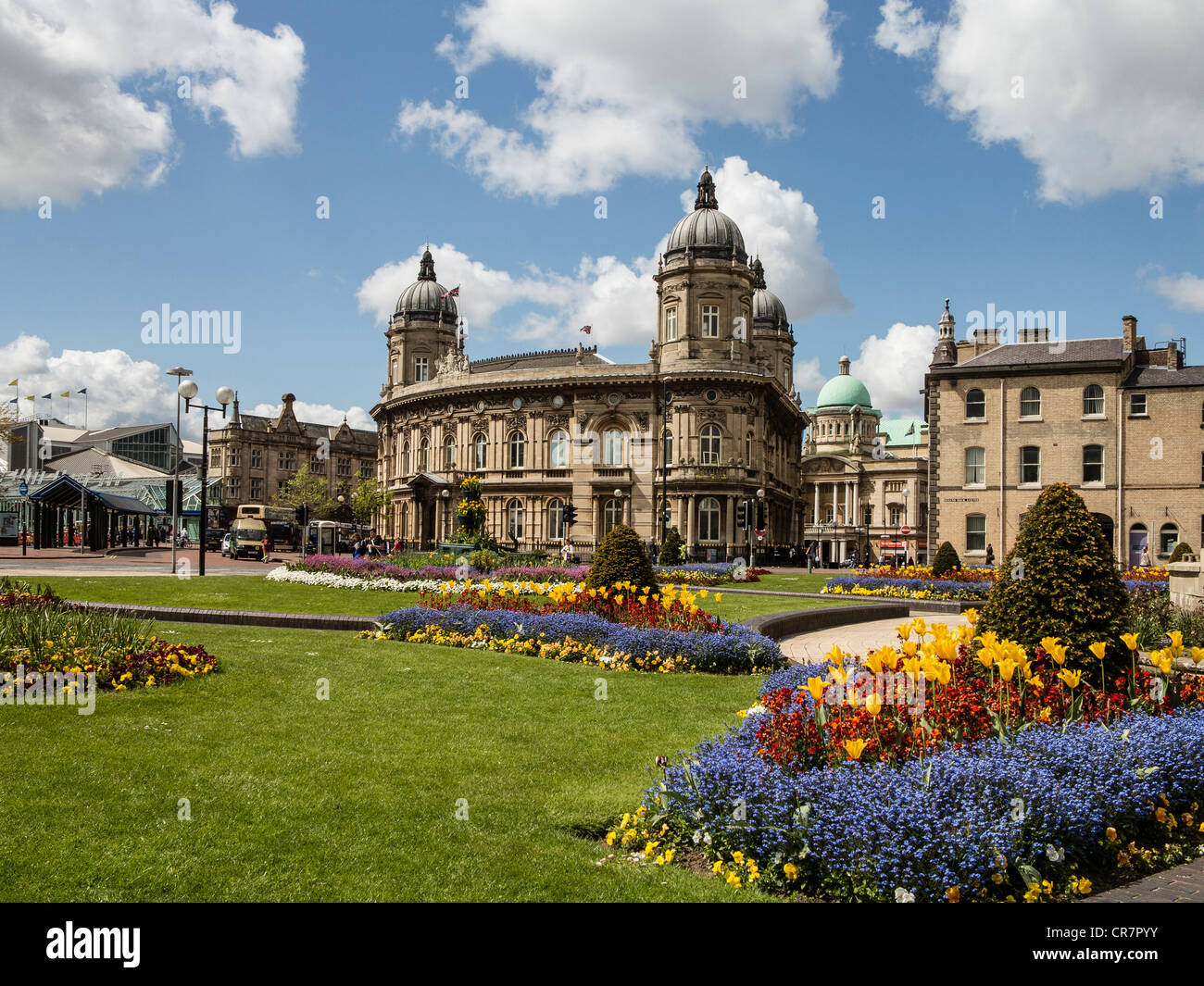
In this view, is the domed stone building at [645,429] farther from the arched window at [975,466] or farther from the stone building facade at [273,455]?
the stone building facade at [273,455]

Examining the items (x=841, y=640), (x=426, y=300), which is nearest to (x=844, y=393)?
(x=426, y=300)

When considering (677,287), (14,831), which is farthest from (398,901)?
(677,287)

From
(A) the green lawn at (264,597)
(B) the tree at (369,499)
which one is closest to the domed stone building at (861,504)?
(B) the tree at (369,499)

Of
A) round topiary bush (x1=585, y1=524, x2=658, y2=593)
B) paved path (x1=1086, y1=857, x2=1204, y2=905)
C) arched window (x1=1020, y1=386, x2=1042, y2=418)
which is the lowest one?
paved path (x1=1086, y1=857, x2=1204, y2=905)

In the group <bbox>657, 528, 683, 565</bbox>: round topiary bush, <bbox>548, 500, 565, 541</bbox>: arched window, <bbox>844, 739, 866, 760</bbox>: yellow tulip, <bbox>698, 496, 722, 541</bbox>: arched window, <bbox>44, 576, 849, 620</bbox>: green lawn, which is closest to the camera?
<bbox>844, 739, 866, 760</bbox>: yellow tulip

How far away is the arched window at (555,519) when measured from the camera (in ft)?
202

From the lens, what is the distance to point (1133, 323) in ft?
150

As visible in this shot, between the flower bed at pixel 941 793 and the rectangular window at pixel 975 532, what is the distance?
40.9 metres

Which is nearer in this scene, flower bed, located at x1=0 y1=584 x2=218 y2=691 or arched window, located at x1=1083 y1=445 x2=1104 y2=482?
flower bed, located at x1=0 y1=584 x2=218 y2=691

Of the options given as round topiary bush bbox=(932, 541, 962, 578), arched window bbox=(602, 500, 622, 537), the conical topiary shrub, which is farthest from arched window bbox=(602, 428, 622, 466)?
the conical topiary shrub

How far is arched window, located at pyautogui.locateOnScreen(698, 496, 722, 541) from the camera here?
57.1m

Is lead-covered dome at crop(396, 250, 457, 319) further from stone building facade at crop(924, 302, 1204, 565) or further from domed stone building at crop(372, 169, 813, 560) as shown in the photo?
stone building facade at crop(924, 302, 1204, 565)

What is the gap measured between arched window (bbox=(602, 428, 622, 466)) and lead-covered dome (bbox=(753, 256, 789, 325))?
36.0 metres

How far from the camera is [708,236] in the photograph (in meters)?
59.2
